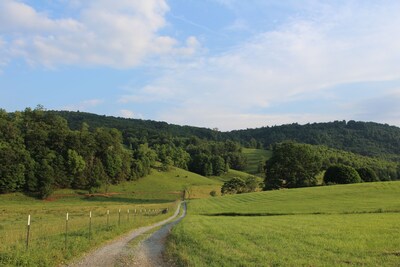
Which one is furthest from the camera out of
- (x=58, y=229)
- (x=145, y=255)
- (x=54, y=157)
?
(x=54, y=157)

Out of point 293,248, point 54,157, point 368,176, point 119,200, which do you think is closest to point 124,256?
point 293,248

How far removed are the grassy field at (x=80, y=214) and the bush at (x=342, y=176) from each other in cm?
3874

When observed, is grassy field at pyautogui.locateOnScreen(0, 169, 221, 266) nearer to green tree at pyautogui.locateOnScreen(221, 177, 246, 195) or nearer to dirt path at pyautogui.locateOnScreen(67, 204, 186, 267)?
dirt path at pyautogui.locateOnScreen(67, 204, 186, 267)

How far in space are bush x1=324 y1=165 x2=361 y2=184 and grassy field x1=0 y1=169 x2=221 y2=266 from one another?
38742 millimetres

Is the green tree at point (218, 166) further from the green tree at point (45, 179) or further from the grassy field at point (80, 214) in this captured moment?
the green tree at point (45, 179)

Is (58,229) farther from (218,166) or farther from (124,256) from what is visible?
(218,166)

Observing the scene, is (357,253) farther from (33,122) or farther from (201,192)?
(33,122)

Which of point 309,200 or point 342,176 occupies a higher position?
point 342,176

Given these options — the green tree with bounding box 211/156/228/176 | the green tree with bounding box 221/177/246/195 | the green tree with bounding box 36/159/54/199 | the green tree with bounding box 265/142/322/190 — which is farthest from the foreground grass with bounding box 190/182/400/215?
the green tree with bounding box 211/156/228/176

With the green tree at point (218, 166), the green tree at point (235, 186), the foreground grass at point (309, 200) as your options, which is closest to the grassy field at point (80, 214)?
the green tree at point (235, 186)

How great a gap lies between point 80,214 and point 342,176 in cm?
6637

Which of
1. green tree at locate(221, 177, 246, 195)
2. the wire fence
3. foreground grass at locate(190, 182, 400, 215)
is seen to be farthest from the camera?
green tree at locate(221, 177, 246, 195)

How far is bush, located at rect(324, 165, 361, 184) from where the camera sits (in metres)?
94.9

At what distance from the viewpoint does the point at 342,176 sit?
313 feet
